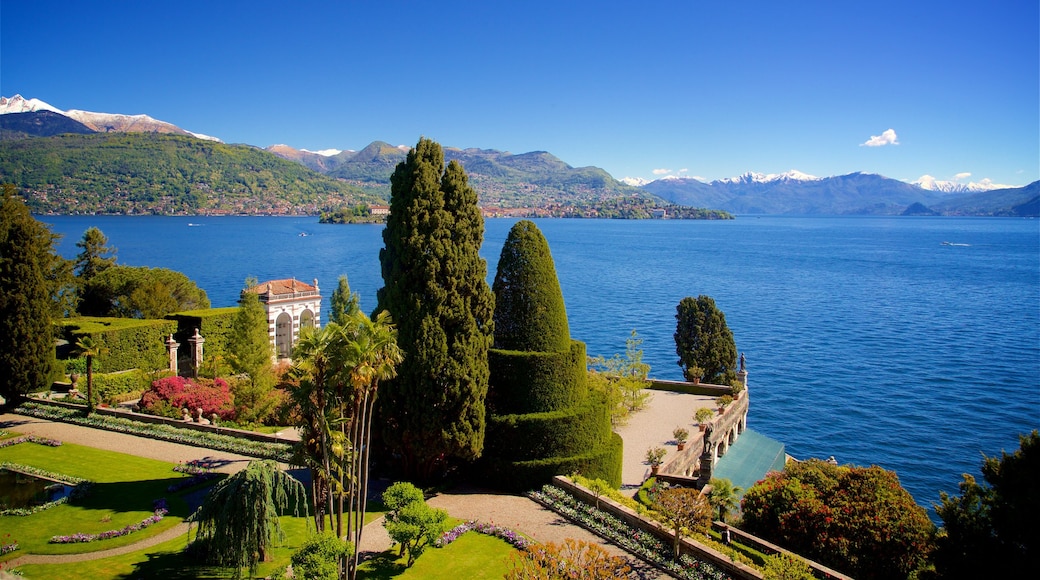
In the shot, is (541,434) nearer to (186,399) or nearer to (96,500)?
(96,500)

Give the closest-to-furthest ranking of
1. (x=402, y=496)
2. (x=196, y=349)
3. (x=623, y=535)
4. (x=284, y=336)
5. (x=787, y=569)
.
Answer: (x=787, y=569) → (x=402, y=496) → (x=623, y=535) → (x=196, y=349) → (x=284, y=336)

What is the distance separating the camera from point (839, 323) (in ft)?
230

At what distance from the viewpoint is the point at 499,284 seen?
20.2 m

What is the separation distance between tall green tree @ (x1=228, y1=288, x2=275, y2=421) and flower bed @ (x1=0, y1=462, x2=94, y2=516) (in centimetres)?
779

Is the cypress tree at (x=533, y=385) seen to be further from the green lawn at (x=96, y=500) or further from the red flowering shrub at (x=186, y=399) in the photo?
the red flowering shrub at (x=186, y=399)

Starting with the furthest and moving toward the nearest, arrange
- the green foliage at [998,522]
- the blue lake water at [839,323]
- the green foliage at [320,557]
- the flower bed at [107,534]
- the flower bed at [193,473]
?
the blue lake water at [839,323]
the flower bed at [193,473]
the flower bed at [107,534]
the green foliage at [320,557]
the green foliage at [998,522]

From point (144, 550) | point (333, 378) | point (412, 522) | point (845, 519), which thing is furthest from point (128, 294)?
point (845, 519)

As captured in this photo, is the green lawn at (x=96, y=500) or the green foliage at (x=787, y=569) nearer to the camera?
the green foliage at (x=787, y=569)

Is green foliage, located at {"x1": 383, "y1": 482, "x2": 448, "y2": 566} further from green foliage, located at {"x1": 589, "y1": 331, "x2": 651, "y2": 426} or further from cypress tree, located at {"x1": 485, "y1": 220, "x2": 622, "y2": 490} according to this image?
green foliage, located at {"x1": 589, "y1": 331, "x2": 651, "y2": 426}

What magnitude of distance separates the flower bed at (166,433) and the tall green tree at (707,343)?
27486 millimetres

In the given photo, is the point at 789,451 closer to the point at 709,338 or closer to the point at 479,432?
the point at 709,338

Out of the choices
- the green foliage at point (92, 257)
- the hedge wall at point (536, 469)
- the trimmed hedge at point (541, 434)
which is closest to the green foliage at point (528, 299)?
the trimmed hedge at point (541, 434)

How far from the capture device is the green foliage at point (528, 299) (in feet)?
65.5

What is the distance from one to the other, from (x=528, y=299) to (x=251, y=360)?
55.4 ft
